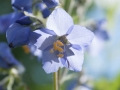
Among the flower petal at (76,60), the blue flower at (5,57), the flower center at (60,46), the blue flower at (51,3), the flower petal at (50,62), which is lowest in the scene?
the blue flower at (5,57)

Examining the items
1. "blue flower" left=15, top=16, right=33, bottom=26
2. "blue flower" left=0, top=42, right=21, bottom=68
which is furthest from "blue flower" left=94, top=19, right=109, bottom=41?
"blue flower" left=15, top=16, right=33, bottom=26

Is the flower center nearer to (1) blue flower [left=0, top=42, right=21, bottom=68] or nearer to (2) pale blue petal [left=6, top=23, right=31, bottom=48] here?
(2) pale blue petal [left=6, top=23, right=31, bottom=48]

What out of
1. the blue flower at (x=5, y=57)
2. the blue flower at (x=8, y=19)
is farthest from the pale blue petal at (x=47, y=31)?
the blue flower at (x=5, y=57)

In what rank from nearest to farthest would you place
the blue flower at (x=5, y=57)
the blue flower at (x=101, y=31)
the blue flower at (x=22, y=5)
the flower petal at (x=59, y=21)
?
the flower petal at (x=59, y=21) < the blue flower at (x=22, y=5) < the blue flower at (x=5, y=57) < the blue flower at (x=101, y=31)

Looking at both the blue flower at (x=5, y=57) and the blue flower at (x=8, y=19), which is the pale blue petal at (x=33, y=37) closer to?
the blue flower at (x=8, y=19)

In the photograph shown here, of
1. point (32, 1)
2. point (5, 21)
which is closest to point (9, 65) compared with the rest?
point (5, 21)

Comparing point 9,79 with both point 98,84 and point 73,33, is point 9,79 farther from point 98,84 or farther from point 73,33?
point 98,84
